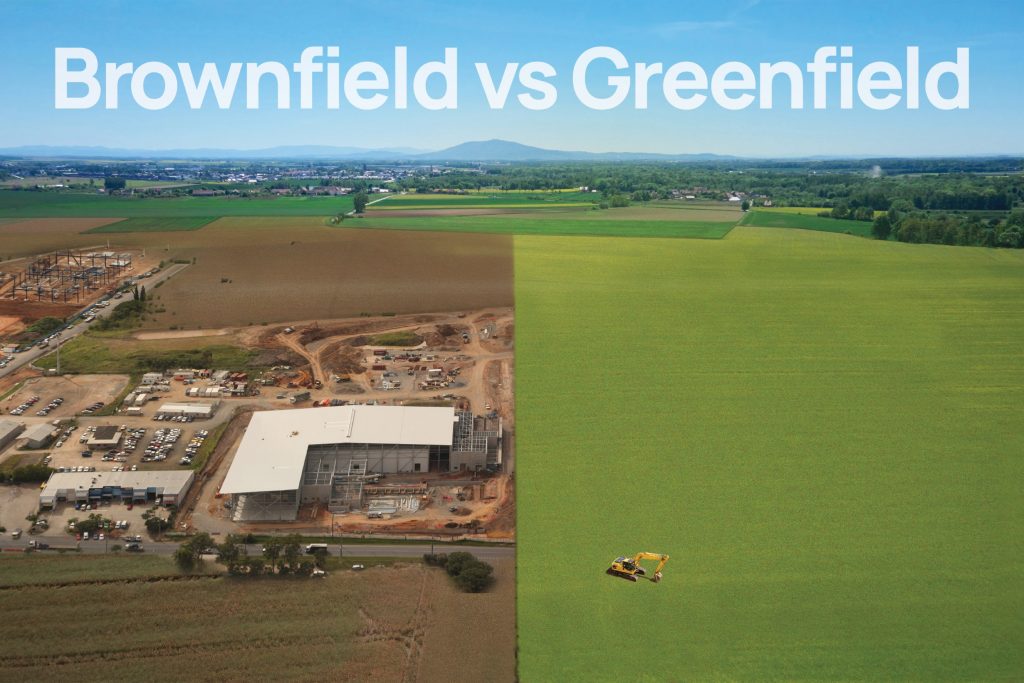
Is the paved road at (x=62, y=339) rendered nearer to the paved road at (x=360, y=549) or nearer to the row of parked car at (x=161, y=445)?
the row of parked car at (x=161, y=445)

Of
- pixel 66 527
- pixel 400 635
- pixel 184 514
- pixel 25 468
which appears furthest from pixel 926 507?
pixel 25 468

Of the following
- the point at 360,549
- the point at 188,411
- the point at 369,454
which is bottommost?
the point at 360,549

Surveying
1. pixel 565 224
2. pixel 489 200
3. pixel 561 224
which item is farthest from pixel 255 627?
pixel 489 200

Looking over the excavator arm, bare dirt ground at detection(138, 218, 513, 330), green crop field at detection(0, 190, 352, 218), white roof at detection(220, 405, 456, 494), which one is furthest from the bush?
green crop field at detection(0, 190, 352, 218)

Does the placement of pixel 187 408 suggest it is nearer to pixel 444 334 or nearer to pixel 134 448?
pixel 134 448

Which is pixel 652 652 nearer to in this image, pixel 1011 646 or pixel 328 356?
pixel 1011 646
